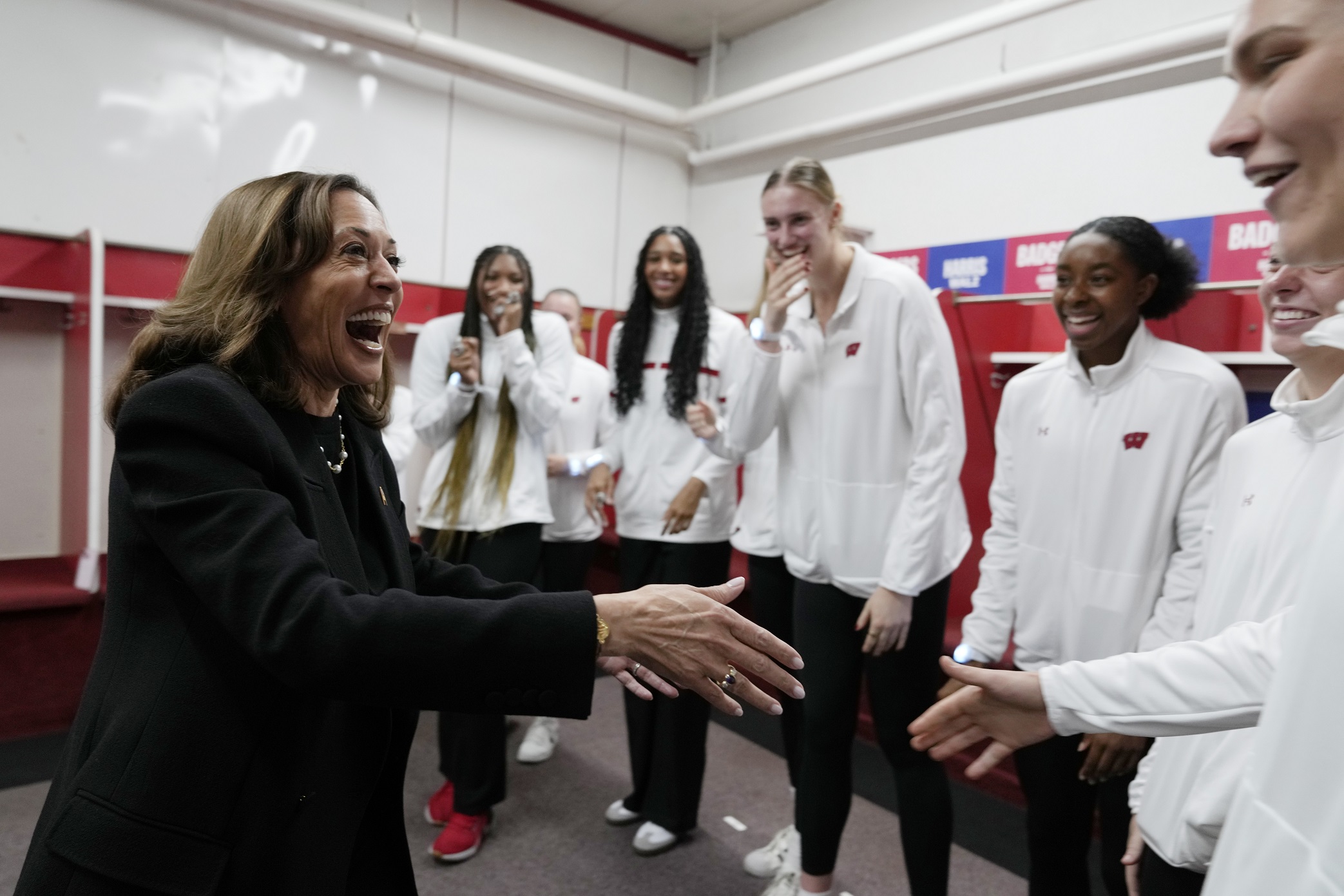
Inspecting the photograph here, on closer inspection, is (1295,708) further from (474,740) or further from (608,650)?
(474,740)

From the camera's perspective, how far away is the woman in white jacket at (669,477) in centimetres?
261

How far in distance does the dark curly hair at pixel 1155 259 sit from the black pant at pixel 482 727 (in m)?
1.82

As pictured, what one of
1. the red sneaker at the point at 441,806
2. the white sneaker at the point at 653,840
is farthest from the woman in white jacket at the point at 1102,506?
the red sneaker at the point at 441,806

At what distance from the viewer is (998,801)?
2.93 meters

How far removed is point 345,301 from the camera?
1.19m

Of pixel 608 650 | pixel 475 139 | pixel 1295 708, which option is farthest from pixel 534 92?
pixel 1295 708

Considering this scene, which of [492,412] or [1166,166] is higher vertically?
[1166,166]

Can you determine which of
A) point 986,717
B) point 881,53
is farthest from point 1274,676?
point 881,53

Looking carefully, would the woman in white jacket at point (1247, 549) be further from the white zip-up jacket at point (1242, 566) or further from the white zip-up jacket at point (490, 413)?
the white zip-up jacket at point (490, 413)

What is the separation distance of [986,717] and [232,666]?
918 millimetres

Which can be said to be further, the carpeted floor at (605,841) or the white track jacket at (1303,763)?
the carpeted floor at (605,841)

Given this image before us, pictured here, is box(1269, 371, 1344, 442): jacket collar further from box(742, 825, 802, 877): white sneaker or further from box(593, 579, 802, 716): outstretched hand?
box(742, 825, 802, 877): white sneaker

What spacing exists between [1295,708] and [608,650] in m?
0.70

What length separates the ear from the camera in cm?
188
